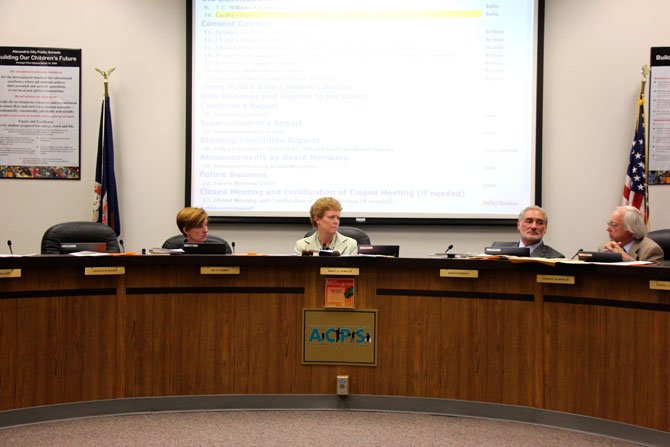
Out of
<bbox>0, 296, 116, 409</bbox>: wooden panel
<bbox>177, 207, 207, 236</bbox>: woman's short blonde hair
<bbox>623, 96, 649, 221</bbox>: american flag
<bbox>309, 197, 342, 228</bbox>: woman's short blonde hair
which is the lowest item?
<bbox>0, 296, 116, 409</bbox>: wooden panel

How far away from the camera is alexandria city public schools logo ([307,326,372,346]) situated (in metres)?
3.75

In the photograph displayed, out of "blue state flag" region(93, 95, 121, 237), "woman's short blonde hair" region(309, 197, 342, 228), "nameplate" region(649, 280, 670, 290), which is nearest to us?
"nameplate" region(649, 280, 670, 290)

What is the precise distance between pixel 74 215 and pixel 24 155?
0.65 m

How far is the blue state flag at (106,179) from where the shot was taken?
5.52 meters

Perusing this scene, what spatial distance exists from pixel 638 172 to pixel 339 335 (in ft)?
10.1

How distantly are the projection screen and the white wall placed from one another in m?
0.16

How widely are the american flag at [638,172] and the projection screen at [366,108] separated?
0.73 m

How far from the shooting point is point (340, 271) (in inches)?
148

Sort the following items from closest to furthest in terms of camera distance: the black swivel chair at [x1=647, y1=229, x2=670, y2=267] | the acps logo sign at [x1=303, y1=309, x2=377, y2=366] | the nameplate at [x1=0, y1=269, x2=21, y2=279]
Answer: the nameplate at [x1=0, y1=269, x2=21, y2=279] → the acps logo sign at [x1=303, y1=309, x2=377, y2=366] → the black swivel chair at [x1=647, y1=229, x2=670, y2=267]

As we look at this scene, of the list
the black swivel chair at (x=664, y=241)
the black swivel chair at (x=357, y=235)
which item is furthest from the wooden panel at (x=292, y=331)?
the black swivel chair at (x=664, y=241)

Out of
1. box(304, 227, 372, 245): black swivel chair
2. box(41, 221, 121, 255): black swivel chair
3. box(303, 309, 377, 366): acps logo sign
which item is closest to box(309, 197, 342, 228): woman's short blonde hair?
box(304, 227, 372, 245): black swivel chair

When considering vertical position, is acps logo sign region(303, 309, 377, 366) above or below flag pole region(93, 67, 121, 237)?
below

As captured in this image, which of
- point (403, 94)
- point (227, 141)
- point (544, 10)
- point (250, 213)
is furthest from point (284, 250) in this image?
point (544, 10)

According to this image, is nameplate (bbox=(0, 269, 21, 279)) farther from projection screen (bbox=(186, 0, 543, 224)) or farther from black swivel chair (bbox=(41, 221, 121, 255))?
projection screen (bbox=(186, 0, 543, 224))
